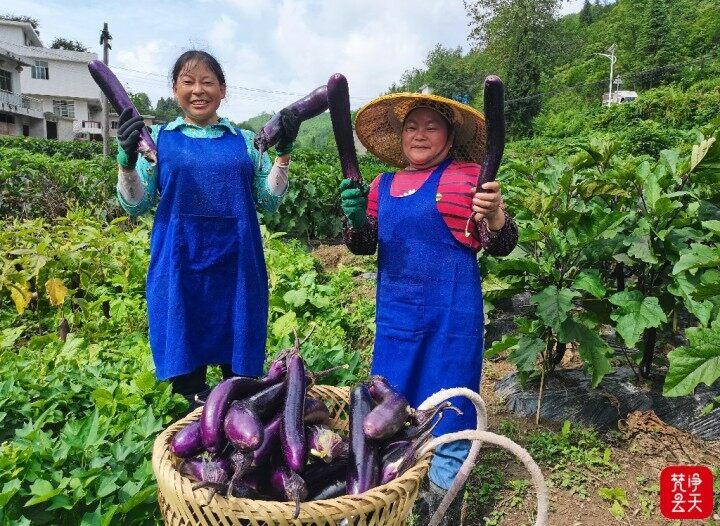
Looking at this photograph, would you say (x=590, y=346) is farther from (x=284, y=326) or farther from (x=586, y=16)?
(x=586, y=16)

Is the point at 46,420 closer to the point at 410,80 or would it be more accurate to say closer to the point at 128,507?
the point at 128,507

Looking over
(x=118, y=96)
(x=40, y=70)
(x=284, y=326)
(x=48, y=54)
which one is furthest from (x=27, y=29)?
(x=118, y=96)

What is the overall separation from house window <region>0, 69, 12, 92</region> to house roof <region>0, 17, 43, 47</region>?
33.8 ft

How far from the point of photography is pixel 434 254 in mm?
2053

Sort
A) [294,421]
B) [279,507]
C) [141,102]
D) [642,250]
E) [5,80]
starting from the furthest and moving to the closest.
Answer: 1. [141,102]
2. [5,80]
3. [642,250]
4. [294,421]
5. [279,507]

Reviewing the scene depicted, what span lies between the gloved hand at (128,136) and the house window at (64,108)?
56645 millimetres

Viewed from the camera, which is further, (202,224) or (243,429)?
(202,224)

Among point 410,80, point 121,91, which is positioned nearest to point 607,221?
point 121,91

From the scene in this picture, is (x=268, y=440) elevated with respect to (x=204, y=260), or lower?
lower

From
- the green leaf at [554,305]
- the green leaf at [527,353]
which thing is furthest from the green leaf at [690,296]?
the green leaf at [527,353]

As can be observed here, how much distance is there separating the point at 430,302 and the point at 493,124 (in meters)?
0.68

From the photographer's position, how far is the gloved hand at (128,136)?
2.10 meters

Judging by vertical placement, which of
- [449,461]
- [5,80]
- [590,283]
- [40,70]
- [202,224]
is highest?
[40,70]

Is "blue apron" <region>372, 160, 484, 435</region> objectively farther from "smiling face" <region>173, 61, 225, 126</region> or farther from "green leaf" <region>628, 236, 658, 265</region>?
"green leaf" <region>628, 236, 658, 265</region>
